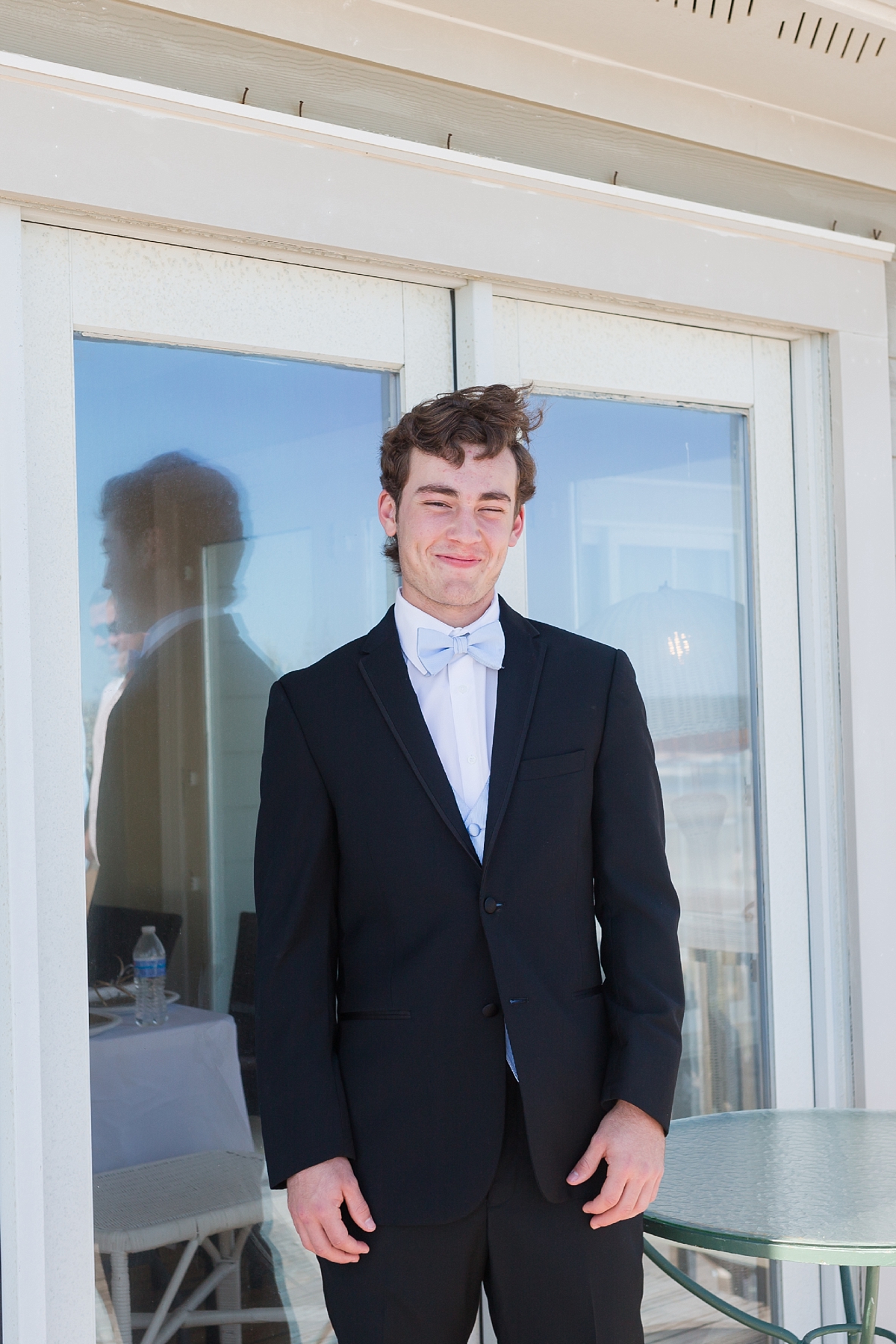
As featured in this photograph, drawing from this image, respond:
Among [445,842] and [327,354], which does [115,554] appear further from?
[445,842]

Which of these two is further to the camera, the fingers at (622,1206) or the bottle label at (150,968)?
the bottle label at (150,968)

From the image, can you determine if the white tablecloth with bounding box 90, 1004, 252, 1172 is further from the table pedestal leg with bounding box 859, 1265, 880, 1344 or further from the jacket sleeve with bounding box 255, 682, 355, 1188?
the table pedestal leg with bounding box 859, 1265, 880, 1344

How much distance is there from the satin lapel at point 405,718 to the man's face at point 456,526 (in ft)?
0.31

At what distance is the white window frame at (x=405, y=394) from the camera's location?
6.18 feet

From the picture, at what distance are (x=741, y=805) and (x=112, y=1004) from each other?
4.50ft

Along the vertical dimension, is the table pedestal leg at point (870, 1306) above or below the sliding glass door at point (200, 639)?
below

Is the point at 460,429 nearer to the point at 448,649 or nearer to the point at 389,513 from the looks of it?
the point at 389,513

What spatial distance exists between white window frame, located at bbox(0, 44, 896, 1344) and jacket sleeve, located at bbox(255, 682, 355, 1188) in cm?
47

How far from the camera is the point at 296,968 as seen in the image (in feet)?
5.23

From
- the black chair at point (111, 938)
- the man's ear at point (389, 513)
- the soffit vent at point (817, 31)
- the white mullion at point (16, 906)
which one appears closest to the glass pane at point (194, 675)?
the black chair at point (111, 938)

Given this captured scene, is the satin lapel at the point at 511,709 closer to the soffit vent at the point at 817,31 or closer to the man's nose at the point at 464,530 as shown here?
the man's nose at the point at 464,530

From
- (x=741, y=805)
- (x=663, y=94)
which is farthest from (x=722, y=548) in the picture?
(x=663, y=94)

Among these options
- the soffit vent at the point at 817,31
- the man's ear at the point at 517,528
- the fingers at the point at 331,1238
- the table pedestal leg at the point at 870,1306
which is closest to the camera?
the fingers at the point at 331,1238

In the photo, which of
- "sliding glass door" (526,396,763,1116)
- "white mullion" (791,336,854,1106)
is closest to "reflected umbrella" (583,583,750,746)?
"sliding glass door" (526,396,763,1116)
